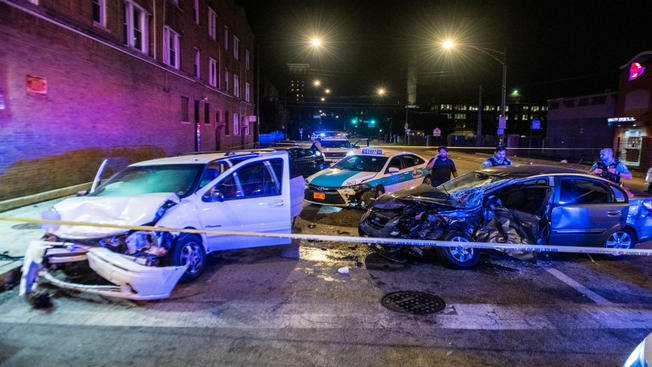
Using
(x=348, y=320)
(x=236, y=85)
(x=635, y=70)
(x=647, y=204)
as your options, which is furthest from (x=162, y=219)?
(x=236, y=85)

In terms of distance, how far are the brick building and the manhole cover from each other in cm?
958

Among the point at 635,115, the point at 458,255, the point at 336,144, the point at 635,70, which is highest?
the point at 635,70

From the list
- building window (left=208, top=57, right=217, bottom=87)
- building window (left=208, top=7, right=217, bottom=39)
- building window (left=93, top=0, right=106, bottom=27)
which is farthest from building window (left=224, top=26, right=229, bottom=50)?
building window (left=93, top=0, right=106, bottom=27)

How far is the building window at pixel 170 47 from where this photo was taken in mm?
19938

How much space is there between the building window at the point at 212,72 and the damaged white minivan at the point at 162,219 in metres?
22.4

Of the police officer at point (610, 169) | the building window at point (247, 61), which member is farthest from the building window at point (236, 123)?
the police officer at point (610, 169)

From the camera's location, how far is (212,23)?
28078 mm

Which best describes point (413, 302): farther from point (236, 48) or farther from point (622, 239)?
point (236, 48)

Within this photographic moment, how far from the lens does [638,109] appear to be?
26594mm

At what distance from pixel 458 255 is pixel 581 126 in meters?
36.2

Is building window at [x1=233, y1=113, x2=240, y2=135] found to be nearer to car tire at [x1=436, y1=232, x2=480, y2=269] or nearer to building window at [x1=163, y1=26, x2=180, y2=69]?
building window at [x1=163, y1=26, x2=180, y2=69]

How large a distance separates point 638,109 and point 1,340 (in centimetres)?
3298

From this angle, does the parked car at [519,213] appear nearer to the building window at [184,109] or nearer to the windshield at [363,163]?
the windshield at [363,163]

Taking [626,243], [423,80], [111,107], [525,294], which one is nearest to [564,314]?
[525,294]
